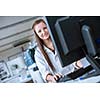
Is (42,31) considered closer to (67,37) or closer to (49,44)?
(49,44)

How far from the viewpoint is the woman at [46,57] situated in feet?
4.66

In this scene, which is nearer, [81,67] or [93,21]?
[93,21]

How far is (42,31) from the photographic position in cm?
143

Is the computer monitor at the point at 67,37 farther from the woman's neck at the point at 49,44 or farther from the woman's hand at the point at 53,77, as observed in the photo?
the woman's hand at the point at 53,77

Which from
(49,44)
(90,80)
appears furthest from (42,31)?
(90,80)

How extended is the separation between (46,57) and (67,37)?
0.21m

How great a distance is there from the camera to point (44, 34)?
1427 mm

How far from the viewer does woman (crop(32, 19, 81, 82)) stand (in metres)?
1.42

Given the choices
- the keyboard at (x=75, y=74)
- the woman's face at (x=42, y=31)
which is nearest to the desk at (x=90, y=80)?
the keyboard at (x=75, y=74)
